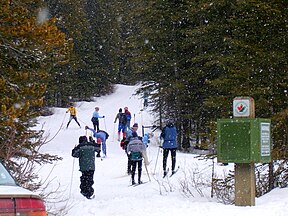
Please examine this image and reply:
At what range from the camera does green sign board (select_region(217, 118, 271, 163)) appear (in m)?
10.7

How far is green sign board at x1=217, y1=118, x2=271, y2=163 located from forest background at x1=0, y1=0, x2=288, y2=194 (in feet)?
4.93

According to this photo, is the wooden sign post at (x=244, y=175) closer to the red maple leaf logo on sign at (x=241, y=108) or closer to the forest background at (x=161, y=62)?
the red maple leaf logo on sign at (x=241, y=108)

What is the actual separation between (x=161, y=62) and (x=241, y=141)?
19.9 m

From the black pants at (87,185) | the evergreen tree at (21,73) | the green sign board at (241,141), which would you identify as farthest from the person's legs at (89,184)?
the green sign board at (241,141)

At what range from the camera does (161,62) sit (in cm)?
3039

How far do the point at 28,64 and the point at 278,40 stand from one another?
18.6 ft

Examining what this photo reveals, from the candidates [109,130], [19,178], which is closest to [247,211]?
[19,178]

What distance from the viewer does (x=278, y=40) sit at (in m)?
13.3

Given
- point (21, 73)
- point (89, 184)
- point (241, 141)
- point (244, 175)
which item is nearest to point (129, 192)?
point (89, 184)

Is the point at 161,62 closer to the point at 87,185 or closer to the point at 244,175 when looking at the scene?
the point at 87,185

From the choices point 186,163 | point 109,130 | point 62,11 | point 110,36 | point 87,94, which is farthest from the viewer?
point 110,36

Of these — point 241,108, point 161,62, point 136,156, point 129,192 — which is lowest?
point 129,192

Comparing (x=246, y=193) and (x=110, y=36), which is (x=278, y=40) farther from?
(x=110, y=36)

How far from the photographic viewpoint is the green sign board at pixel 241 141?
420 inches
